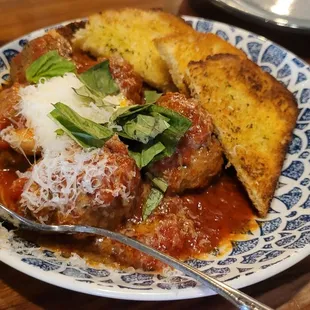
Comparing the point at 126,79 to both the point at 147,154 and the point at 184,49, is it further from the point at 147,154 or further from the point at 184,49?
the point at 147,154

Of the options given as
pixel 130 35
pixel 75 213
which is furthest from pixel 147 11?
pixel 75 213

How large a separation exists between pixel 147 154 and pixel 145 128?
0.39 feet

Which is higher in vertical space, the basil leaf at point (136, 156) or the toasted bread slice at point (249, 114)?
the toasted bread slice at point (249, 114)

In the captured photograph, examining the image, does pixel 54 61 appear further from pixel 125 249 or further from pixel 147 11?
pixel 125 249

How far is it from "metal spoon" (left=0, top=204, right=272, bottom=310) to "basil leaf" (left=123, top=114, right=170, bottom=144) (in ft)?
1.49

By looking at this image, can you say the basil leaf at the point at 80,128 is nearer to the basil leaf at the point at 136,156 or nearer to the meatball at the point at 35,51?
the basil leaf at the point at 136,156

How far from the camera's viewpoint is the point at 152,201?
2178 millimetres

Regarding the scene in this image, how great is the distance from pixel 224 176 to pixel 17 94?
110cm

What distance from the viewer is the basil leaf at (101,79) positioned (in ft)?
8.09

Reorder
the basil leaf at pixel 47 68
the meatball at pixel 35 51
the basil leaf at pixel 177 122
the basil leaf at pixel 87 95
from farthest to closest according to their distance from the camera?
the meatball at pixel 35 51, the basil leaf at pixel 47 68, the basil leaf at pixel 87 95, the basil leaf at pixel 177 122

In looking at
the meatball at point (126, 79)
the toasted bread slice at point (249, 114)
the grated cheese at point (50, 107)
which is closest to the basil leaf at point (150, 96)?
the meatball at point (126, 79)

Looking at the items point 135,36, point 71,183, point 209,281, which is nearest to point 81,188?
point 71,183

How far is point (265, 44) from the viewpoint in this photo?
3035 mm

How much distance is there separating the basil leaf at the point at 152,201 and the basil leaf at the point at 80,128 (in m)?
0.35
